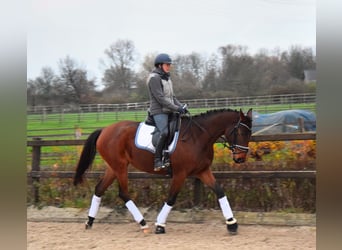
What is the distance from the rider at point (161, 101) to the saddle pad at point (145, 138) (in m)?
0.15

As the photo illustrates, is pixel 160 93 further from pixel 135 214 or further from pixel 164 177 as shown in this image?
pixel 135 214

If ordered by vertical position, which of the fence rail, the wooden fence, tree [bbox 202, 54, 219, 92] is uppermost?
tree [bbox 202, 54, 219, 92]

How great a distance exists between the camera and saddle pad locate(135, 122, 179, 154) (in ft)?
Result: 16.7

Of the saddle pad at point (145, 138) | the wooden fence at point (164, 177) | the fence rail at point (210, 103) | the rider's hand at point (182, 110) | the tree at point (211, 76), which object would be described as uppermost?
the tree at point (211, 76)

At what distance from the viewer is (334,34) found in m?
1.17

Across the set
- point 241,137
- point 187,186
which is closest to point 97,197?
point 187,186

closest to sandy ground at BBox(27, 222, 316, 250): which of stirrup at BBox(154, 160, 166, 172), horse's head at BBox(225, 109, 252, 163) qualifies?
stirrup at BBox(154, 160, 166, 172)

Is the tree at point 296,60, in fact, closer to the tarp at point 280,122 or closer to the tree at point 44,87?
the tarp at point 280,122

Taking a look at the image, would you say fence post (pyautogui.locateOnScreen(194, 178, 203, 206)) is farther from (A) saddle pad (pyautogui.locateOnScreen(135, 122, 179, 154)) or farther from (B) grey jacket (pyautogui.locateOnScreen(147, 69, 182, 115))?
(B) grey jacket (pyautogui.locateOnScreen(147, 69, 182, 115))

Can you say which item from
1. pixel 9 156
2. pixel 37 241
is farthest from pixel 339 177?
pixel 37 241

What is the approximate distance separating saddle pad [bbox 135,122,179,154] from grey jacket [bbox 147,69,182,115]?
286 mm

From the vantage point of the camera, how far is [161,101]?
4.99 meters

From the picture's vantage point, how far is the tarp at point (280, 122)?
6.91 meters

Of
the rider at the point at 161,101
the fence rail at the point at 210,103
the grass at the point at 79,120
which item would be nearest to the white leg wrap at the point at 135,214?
the rider at the point at 161,101
